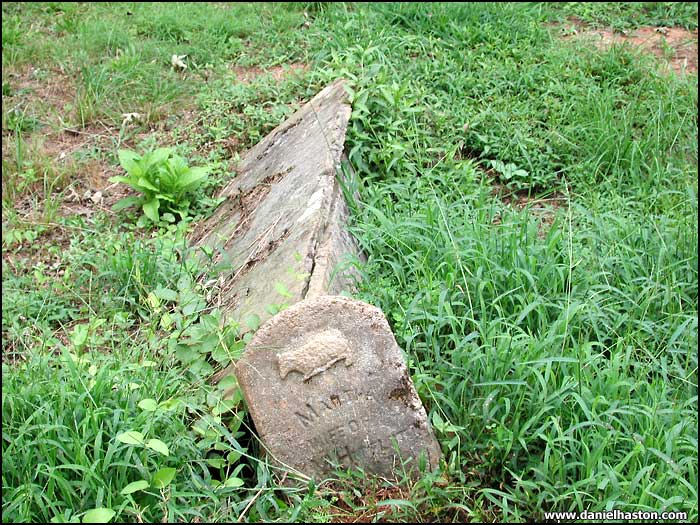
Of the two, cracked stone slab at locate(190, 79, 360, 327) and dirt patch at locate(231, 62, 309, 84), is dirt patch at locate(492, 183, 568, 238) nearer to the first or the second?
cracked stone slab at locate(190, 79, 360, 327)

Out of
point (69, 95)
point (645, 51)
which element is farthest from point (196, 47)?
point (645, 51)

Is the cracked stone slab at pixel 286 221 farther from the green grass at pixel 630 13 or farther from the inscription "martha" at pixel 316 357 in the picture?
the green grass at pixel 630 13

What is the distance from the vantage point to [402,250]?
3.58 meters

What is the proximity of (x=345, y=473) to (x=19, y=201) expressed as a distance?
3111mm

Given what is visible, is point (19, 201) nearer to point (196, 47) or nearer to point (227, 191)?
point (227, 191)

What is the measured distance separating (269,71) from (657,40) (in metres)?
3.02

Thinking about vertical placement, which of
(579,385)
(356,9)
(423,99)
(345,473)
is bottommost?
(345,473)

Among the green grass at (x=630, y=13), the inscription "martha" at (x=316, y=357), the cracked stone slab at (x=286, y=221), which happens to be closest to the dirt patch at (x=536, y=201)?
the cracked stone slab at (x=286, y=221)

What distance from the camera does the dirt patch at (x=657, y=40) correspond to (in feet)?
18.4

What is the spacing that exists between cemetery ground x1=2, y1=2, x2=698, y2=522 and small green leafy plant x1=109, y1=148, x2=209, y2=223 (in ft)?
0.20

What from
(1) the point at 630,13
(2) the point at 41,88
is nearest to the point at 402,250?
(2) the point at 41,88

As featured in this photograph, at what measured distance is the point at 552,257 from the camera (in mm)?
3443

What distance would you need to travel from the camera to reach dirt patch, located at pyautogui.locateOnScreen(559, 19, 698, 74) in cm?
560

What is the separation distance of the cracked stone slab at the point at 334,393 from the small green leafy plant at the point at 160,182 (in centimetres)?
195
